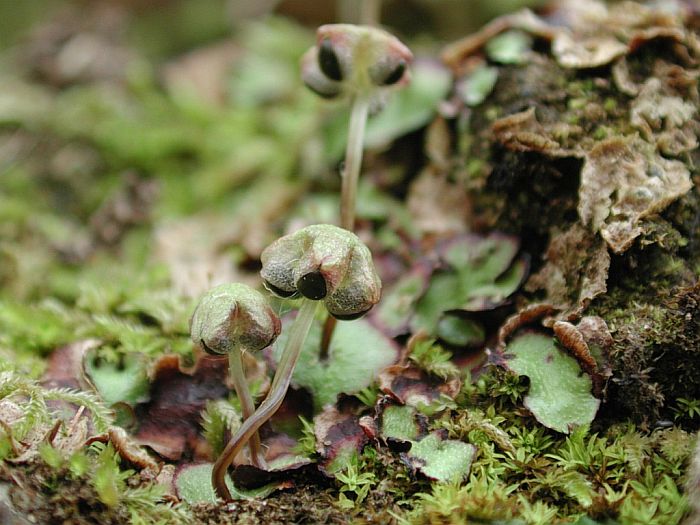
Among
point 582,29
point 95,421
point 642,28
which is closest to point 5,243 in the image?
point 95,421

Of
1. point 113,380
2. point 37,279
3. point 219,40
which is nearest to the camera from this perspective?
point 113,380

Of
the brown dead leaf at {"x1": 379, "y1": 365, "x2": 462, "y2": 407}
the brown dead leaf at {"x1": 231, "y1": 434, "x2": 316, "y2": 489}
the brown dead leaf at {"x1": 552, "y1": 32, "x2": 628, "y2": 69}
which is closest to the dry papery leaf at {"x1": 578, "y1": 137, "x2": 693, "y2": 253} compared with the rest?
the brown dead leaf at {"x1": 552, "y1": 32, "x2": 628, "y2": 69}

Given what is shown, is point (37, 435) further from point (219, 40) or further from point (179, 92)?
point (219, 40)

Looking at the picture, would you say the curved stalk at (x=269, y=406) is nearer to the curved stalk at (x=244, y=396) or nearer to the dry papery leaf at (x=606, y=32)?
the curved stalk at (x=244, y=396)

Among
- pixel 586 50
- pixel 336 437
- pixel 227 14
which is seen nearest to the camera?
pixel 336 437

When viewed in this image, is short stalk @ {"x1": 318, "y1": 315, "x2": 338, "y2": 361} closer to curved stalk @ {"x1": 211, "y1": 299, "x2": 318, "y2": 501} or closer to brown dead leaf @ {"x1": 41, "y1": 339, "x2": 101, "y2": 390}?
curved stalk @ {"x1": 211, "y1": 299, "x2": 318, "y2": 501}

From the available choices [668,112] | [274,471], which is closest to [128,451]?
[274,471]

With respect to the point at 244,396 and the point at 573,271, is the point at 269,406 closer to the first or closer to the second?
the point at 244,396
